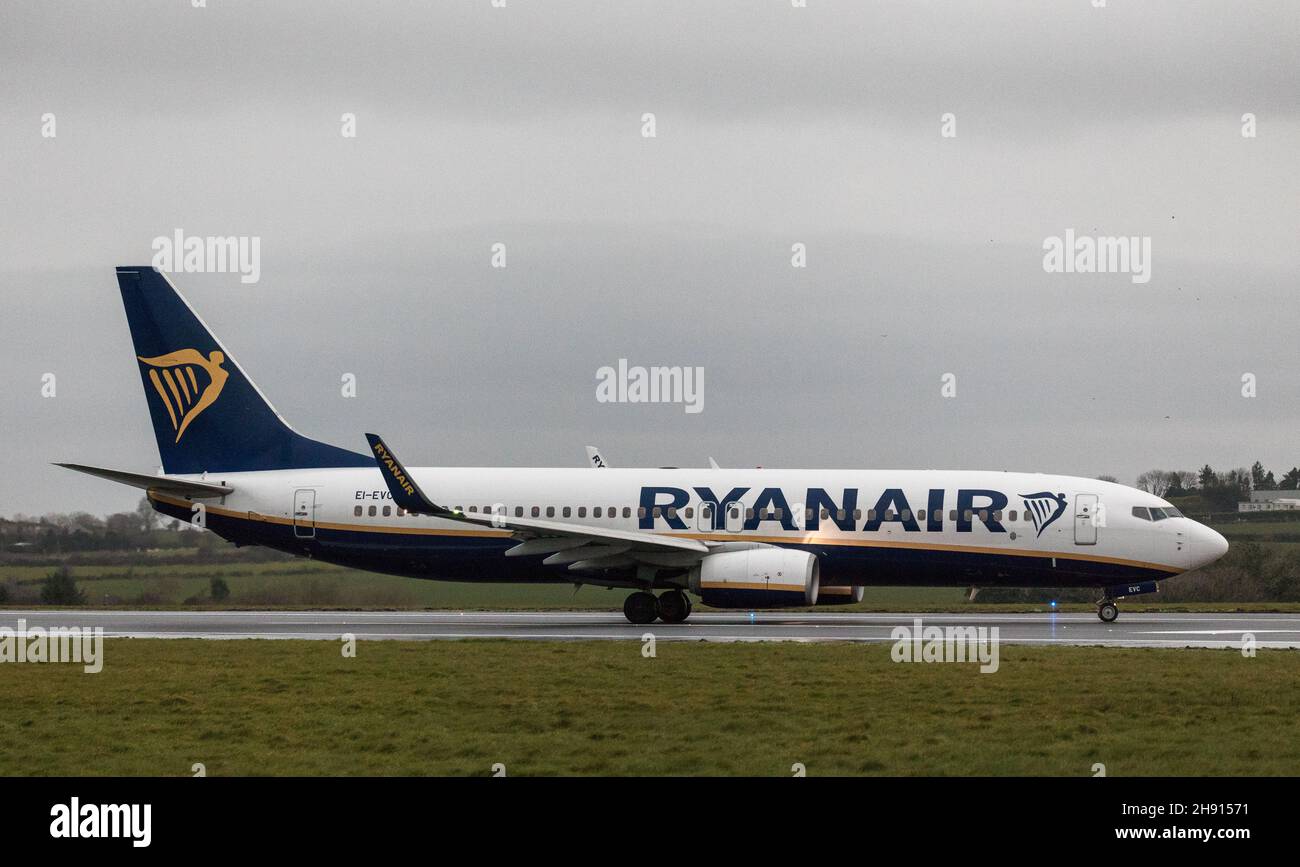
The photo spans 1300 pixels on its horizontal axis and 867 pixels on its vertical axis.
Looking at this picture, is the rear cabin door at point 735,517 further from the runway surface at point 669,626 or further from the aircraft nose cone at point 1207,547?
the aircraft nose cone at point 1207,547

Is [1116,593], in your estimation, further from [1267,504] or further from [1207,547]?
[1267,504]

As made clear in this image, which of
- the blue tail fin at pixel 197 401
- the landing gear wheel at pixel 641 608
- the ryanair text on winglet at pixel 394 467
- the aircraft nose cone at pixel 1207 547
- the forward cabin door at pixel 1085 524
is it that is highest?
the blue tail fin at pixel 197 401

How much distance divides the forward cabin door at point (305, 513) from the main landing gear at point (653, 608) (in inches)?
343

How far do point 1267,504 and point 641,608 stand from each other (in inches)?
1232

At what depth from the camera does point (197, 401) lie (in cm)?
4112

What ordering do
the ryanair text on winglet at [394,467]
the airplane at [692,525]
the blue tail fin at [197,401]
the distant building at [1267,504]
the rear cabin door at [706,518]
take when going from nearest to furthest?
1. the ryanair text on winglet at [394,467]
2. the airplane at [692,525]
3. the rear cabin door at [706,518]
4. the blue tail fin at [197,401]
5. the distant building at [1267,504]

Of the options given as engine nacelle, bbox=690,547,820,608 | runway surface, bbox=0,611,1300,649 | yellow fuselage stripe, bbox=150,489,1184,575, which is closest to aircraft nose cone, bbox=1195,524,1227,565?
yellow fuselage stripe, bbox=150,489,1184,575

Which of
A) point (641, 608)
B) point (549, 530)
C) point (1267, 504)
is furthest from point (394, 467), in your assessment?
point (1267, 504)

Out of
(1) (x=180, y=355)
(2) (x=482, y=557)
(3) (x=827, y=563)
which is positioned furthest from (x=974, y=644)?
(1) (x=180, y=355)

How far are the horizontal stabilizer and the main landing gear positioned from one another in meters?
11.2

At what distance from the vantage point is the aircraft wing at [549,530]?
3438cm

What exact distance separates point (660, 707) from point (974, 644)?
10.8 meters

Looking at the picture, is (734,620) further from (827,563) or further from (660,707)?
(660,707)

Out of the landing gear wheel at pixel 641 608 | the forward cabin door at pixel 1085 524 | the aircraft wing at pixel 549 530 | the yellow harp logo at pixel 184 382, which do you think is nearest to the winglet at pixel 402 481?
the aircraft wing at pixel 549 530
